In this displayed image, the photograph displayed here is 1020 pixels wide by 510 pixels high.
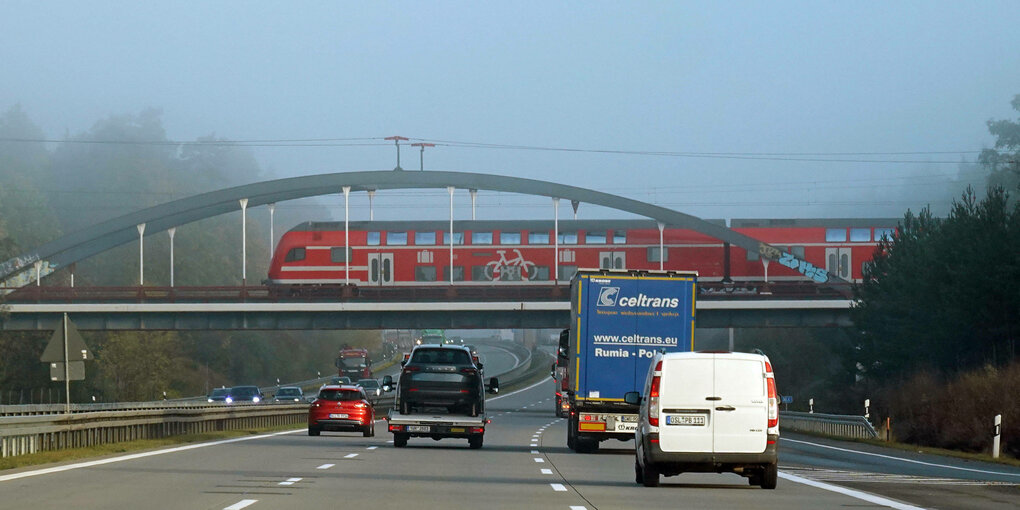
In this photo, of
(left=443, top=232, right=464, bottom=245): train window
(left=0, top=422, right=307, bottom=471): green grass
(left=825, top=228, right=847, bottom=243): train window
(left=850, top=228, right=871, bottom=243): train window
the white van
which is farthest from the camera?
(left=850, top=228, right=871, bottom=243): train window

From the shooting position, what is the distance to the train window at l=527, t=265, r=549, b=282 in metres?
73.3

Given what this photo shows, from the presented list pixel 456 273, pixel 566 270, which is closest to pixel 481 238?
pixel 456 273

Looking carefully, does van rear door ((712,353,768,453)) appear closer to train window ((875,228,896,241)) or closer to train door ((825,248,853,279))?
train door ((825,248,853,279))

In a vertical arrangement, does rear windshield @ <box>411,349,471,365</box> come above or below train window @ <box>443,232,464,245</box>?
below

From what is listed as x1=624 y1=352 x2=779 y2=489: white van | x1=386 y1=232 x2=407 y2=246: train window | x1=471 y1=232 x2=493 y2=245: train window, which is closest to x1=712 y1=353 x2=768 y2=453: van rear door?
x1=624 y1=352 x2=779 y2=489: white van

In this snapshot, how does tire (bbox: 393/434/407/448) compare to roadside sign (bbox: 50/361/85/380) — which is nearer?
roadside sign (bbox: 50/361/85/380)

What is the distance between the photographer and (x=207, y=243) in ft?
500

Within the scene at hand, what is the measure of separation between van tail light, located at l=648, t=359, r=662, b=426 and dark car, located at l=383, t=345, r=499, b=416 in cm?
1265

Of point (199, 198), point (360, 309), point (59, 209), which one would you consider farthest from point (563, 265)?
point (59, 209)

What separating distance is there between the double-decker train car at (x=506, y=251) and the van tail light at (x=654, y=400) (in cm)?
5501

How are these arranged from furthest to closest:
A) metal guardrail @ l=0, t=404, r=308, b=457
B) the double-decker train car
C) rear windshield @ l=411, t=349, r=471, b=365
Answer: the double-decker train car < rear windshield @ l=411, t=349, r=471, b=365 < metal guardrail @ l=0, t=404, r=308, b=457

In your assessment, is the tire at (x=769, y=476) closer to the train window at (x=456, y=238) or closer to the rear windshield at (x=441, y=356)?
the rear windshield at (x=441, y=356)

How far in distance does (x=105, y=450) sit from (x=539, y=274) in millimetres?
47546

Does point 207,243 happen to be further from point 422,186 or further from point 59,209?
point 422,186
